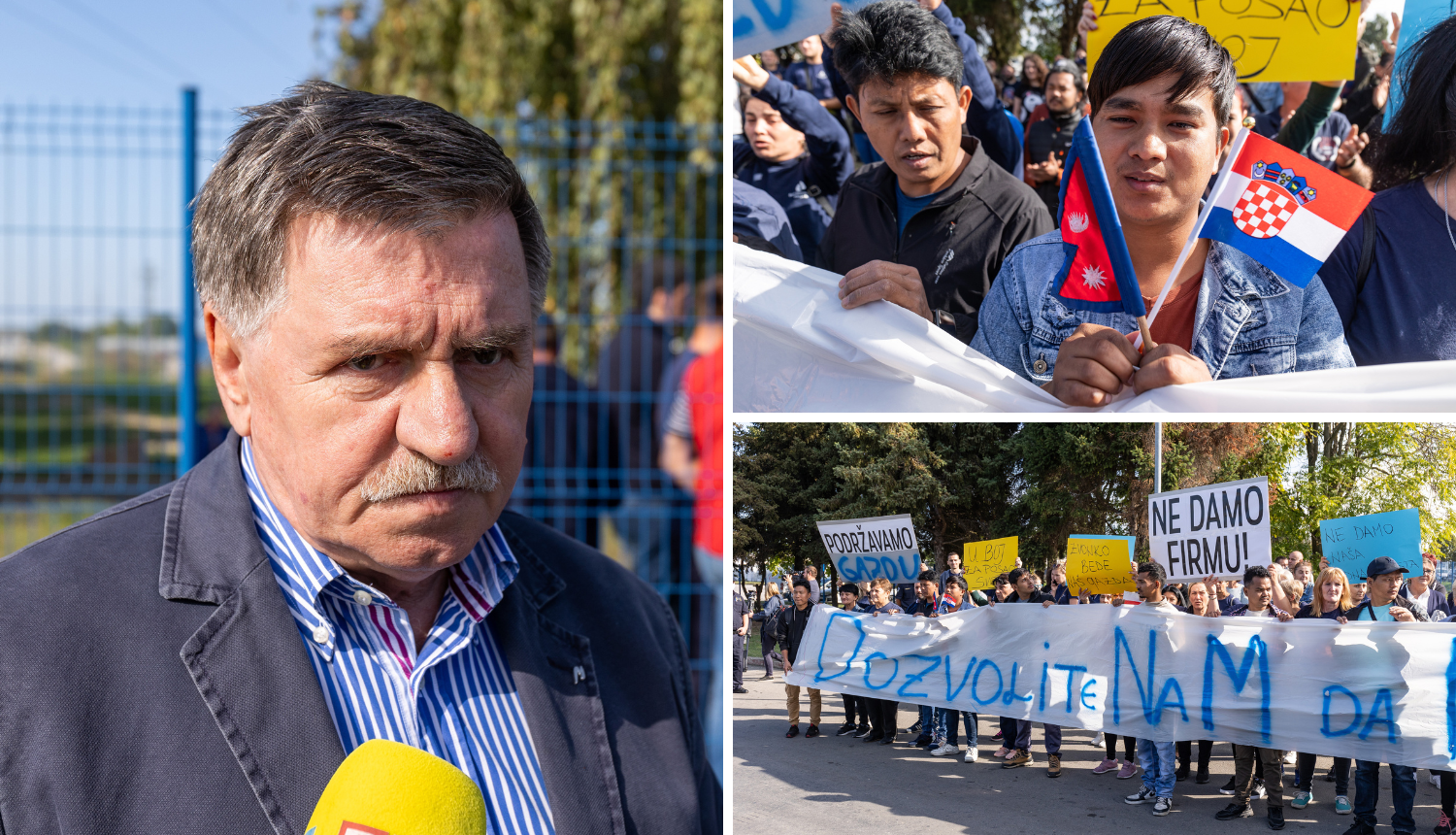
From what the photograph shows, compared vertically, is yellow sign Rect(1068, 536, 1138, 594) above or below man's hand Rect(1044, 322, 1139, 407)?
below

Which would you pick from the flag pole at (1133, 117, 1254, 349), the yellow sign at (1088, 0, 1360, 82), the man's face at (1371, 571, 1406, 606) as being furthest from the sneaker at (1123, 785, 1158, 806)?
the yellow sign at (1088, 0, 1360, 82)

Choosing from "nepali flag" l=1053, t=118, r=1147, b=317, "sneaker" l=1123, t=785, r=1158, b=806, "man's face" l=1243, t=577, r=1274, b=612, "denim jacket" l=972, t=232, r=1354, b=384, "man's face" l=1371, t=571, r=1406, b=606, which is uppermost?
"nepali flag" l=1053, t=118, r=1147, b=317

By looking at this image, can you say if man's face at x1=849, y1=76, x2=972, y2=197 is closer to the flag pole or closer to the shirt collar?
the flag pole

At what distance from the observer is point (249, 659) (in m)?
1.42

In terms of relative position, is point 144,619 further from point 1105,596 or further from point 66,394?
point 66,394

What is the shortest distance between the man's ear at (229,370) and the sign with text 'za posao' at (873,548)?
87 centimetres

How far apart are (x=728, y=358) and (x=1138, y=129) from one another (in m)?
0.73

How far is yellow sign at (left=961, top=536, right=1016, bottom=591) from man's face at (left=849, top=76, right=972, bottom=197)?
1.95ft

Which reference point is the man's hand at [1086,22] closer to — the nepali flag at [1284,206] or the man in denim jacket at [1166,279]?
the man in denim jacket at [1166,279]

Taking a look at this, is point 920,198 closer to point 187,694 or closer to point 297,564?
point 297,564

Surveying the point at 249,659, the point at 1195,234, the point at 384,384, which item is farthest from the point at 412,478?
the point at 1195,234

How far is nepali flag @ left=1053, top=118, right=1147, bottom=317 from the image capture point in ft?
5.41

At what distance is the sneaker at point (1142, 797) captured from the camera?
155cm

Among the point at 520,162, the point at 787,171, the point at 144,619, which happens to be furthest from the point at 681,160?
the point at 144,619
